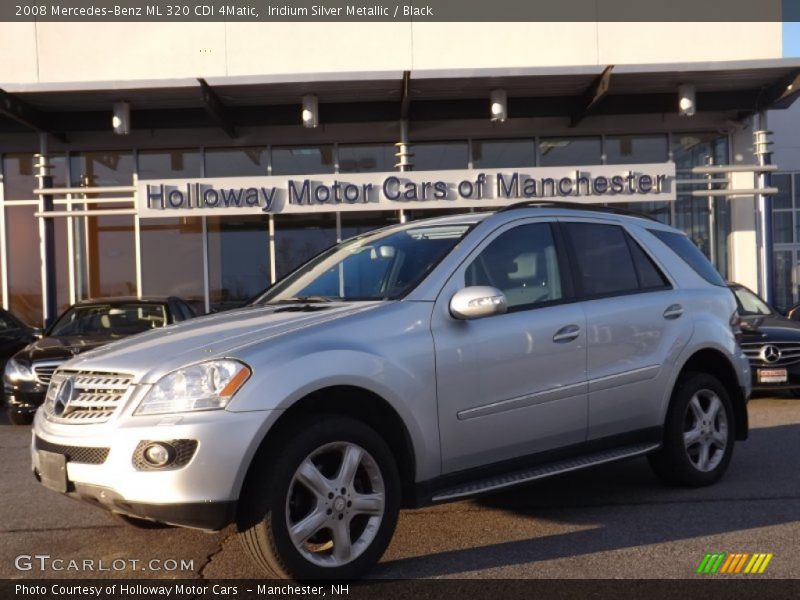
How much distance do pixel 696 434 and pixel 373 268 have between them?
8.27ft

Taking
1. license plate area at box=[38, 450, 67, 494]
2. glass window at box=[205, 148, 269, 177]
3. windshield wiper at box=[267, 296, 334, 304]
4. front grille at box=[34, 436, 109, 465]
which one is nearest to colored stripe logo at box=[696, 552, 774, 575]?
windshield wiper at box=[267, 296, 334, 304]

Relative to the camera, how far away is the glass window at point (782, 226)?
1844 centimetres

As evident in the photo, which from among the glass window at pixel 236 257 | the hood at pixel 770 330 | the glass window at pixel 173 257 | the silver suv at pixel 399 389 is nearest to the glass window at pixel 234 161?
the glass window at pixel 236 257

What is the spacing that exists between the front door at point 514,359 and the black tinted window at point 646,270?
2.50ft

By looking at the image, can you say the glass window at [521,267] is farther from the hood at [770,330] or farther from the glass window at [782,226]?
the glass window at [782,226]

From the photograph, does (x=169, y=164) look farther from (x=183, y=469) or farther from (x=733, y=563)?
(x=733, y=563)

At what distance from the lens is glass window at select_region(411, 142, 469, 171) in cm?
1680

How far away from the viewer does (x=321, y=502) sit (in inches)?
154

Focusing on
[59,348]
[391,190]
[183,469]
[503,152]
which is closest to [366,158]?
[391,190]

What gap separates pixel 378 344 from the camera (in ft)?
13.6

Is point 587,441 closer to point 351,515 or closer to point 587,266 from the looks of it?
point 587,266

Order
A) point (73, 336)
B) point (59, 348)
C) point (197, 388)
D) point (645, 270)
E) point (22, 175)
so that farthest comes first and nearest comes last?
point (22, 175) → point (73, 336) → point (59, 348) → point (645, 270) → point (197, 388)

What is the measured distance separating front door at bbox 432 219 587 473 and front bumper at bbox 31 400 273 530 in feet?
3.63

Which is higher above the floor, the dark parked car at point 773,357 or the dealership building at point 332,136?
the dealership building at point 332,136
